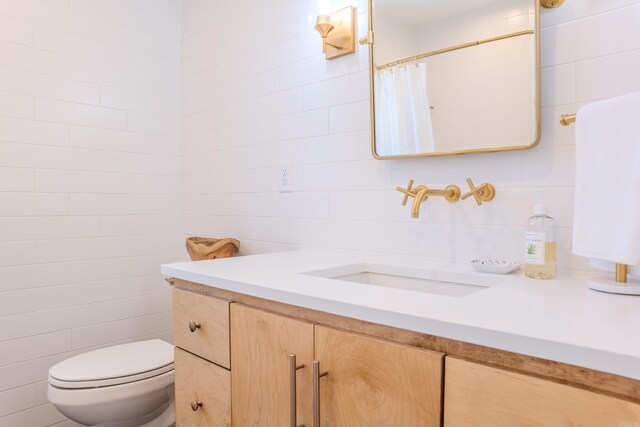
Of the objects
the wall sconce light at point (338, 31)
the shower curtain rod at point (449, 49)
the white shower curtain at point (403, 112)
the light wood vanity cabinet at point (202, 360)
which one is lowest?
the light wood vanity cabinet at point (202, 360)

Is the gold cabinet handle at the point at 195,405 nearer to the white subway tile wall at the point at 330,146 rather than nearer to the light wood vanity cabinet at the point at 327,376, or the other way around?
the light wood vanity cabinet at the point at 327,376

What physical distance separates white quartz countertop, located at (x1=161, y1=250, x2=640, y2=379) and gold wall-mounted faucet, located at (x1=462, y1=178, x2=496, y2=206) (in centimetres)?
20

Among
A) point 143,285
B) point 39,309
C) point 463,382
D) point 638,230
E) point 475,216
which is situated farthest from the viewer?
point 143,285

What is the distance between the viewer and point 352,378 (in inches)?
33.5

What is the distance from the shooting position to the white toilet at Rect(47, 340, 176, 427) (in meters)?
1.56

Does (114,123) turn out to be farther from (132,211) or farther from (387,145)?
(387,145)

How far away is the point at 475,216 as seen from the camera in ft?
4.09

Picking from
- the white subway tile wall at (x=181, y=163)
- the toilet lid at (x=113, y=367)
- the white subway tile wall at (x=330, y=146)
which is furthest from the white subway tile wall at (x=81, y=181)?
the toilet lid at (x=113, y=367)

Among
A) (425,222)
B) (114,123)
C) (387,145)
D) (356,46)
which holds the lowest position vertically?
(425,222)

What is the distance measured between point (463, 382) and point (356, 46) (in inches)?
48.7

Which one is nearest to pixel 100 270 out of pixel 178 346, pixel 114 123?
pixel 114 123

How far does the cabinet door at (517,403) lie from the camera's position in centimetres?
56

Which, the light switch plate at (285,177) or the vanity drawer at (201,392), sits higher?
the light switch plate at (285,177)

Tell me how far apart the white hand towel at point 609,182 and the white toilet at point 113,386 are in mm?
1540
